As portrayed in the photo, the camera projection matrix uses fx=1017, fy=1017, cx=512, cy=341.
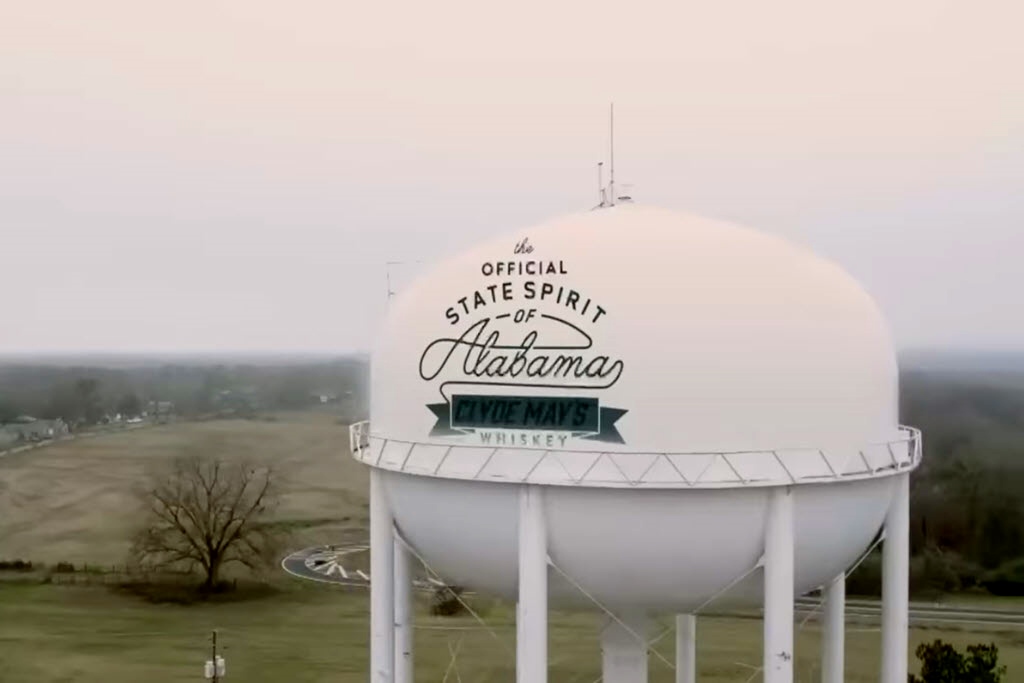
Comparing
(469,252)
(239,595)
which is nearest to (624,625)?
(469,252)

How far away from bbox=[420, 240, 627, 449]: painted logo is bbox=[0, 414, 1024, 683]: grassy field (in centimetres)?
1448

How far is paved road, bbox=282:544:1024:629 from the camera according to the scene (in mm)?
28609

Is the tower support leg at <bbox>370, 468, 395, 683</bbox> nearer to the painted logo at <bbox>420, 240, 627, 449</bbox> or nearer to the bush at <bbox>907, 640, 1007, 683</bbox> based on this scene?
the painted logo at <bbox>420, 240, 627, 449</bbox>

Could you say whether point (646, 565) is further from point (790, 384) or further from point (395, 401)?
point (395, 401)

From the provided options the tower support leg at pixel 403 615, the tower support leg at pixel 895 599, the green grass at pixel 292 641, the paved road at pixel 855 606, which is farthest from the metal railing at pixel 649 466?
the green grass at pixel 292 641

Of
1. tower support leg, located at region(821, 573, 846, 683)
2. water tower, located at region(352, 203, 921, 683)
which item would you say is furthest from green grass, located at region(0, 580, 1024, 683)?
water tower, located at region(352, 203, 921, 683)

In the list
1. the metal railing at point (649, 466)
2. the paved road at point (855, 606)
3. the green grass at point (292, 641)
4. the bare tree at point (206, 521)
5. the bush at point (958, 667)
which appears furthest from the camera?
the bare tree at point (206, 521)

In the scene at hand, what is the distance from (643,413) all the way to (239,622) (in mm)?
25337

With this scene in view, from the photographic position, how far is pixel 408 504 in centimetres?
1039

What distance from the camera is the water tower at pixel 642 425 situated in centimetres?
922

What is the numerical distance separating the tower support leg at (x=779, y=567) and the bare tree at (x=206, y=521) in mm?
29123

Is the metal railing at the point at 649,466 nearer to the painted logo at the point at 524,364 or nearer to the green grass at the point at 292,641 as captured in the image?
the painted logo at the point at 524,364

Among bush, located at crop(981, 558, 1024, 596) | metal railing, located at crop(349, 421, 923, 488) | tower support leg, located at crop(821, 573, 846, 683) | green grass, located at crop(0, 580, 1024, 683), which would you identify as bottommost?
green grass, located at crop(0, 580, 1024, 683)

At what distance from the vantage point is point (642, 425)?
9.23 m
